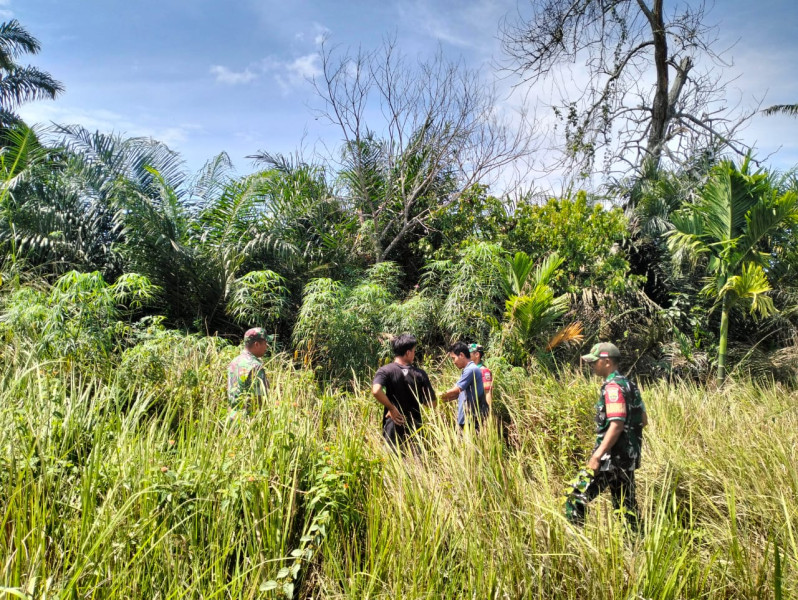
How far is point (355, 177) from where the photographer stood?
38.2 feet

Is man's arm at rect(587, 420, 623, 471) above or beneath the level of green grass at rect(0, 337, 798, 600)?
above

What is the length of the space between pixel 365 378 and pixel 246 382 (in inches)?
132

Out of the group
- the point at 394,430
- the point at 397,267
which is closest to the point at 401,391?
the point at 394,430

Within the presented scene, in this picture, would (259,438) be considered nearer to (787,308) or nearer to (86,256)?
(86,256)

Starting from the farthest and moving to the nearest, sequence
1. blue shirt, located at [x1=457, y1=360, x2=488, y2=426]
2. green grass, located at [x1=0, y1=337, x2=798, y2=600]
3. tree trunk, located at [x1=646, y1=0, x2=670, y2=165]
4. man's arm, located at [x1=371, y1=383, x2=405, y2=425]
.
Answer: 1. tree trunk, located at [x1=646, y1=0, x2=670, y2=165]
2. blue shirt, located at [x1=457, y1=360, x2=488, y2=426]
3. man's arm, located at [x1=371, y1=383, x2=405, y2=425]
4. green grass, located at [x1=0, y1=337, x2=798, y2=600]

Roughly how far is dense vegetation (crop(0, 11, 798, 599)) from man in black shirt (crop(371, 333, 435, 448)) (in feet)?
0.71

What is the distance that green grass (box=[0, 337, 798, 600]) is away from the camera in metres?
2.44

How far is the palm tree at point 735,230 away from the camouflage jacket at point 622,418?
588cm

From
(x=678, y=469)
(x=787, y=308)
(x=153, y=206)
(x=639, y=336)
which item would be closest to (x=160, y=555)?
(x=678, y=469)

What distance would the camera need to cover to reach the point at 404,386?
4645 mm

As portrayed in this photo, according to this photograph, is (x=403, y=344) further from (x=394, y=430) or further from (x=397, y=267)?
(x=397, y=267)

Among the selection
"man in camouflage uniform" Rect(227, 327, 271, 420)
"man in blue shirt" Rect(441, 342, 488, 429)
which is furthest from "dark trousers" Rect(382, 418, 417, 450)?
"man in camouflage uniform" Rect(227, 327, 271, 420)

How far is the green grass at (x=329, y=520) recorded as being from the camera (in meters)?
2.44

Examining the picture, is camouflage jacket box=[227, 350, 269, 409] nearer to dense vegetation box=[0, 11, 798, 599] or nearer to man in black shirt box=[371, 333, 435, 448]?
dense vegetation box=[0, 11, 798, 599]
